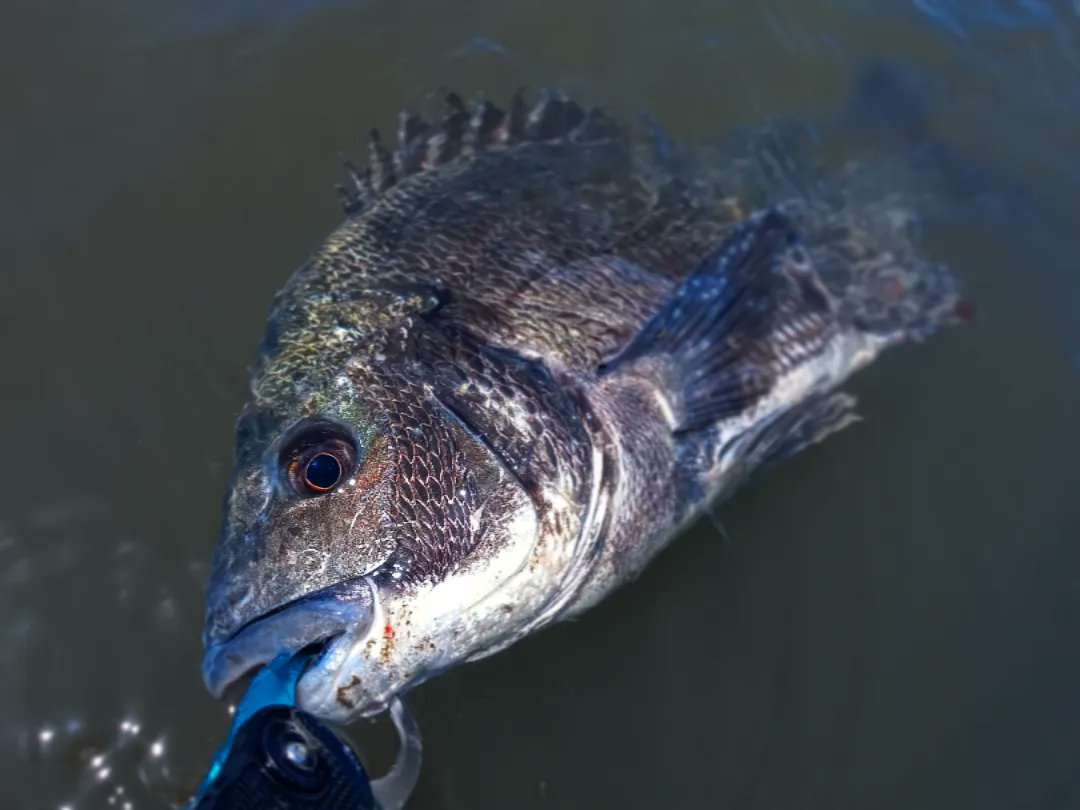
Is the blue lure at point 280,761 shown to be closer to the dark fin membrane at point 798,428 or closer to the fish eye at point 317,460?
the fish eye at point 317,460

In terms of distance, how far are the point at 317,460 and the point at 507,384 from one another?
628mm

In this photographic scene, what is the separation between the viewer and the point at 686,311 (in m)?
3.25

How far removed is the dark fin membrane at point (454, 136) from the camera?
359 centimetres

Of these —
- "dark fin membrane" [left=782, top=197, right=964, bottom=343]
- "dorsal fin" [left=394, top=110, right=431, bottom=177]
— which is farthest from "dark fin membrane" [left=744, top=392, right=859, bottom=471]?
"dorsal fin" [left=394, top=110, right=431, bottom=177]

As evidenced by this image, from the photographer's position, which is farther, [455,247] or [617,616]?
[617,616]

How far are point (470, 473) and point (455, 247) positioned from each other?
3.08 ft

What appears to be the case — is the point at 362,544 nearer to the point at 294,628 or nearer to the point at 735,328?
the point at 294,628

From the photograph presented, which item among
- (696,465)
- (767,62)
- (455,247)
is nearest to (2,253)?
(455,247)

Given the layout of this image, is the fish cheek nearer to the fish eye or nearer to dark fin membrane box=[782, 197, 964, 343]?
the fish eye

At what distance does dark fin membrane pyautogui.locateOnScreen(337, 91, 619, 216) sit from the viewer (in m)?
3.59

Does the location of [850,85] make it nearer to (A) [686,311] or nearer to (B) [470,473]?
(A) [686,311]

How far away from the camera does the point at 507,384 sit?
276cm

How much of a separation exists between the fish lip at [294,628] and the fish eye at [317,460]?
0.28 meters

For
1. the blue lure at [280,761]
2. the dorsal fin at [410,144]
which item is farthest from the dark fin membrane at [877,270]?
the blue lure at [280,761]
